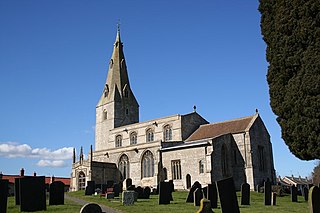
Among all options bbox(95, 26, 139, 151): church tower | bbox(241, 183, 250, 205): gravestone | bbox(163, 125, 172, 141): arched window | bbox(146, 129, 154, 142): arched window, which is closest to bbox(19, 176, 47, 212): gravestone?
bbox(241, 183, 250, 205): gravestone

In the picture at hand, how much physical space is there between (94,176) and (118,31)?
28.1m

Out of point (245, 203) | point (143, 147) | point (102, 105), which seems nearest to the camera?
point (245, 203)

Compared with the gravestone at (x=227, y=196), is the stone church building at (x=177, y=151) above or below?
above

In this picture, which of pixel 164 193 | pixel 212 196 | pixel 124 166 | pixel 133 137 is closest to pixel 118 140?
pixel 133 137

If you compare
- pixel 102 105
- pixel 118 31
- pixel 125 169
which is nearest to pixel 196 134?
pixel 125 169

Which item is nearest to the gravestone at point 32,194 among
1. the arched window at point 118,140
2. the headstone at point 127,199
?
the headstone at point 127,199

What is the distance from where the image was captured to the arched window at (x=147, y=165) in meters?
37.7

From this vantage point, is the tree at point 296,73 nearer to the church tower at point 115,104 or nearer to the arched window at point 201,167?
the arched window at point 201,167

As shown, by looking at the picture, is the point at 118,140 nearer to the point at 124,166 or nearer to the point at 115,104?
the point at 115,104

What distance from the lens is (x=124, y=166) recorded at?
135ft

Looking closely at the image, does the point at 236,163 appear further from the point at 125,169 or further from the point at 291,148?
the point at 291,148

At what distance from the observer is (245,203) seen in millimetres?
19641

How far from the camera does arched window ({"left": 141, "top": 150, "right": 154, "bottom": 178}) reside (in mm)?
37656

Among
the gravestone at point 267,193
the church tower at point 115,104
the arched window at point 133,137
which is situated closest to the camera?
the gravestone at point 267,193
